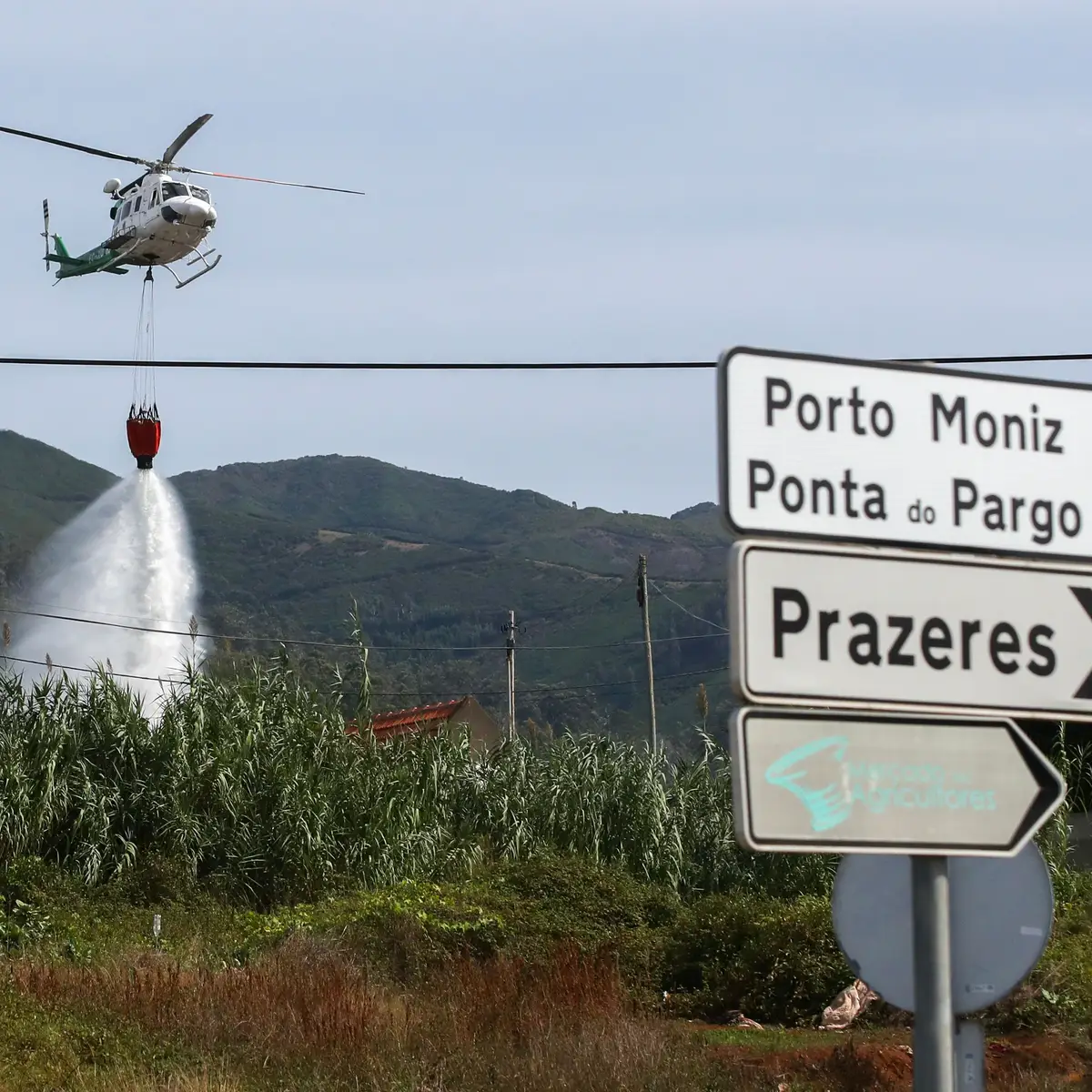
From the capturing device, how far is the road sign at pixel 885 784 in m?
2.78

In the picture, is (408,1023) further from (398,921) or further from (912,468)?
Result: (912,468)

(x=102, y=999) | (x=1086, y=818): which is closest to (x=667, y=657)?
(x=1086, y=818)

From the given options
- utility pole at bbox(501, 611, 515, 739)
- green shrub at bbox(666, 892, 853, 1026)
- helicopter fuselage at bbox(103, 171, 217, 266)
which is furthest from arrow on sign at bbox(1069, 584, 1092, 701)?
utility pole at bbox(501, 611, 515, 739)

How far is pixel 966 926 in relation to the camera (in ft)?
12.0

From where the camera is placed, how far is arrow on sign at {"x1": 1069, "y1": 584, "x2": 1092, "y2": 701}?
10.1ft

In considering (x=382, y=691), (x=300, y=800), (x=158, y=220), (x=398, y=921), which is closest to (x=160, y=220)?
(x=158, y=220)

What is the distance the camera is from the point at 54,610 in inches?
4326

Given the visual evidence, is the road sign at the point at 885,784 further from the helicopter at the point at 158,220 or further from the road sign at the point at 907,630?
the helicopter at the point at 158,220

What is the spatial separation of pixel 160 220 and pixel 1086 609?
123 feet

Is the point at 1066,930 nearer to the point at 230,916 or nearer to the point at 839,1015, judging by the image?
the point at 839,1015

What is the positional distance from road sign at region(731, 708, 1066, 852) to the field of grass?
7762 millimetres

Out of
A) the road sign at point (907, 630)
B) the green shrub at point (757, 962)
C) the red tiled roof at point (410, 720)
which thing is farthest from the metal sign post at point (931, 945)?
the red tiled roof at point (410, 720)

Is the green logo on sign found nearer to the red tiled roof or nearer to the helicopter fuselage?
the red tiled roof

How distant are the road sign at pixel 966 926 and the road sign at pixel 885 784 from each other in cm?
57
